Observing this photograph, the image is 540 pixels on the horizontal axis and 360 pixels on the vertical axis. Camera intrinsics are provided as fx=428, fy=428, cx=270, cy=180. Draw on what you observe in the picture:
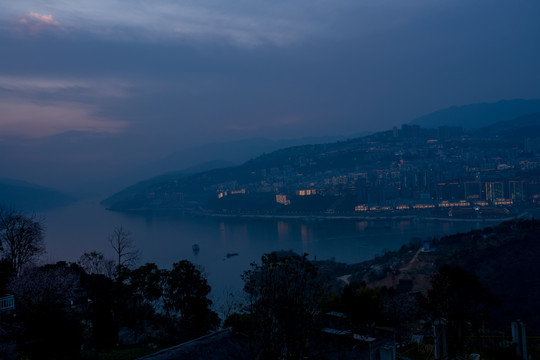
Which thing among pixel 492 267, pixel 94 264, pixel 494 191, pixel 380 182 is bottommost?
pixel 492 267

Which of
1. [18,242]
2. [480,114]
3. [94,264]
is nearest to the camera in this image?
[94,264]

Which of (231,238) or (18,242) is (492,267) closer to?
(18,242)

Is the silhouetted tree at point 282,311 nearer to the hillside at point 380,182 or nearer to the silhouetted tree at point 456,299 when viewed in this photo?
the silhouetted tree at point 456,299

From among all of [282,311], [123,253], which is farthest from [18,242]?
[282,311]

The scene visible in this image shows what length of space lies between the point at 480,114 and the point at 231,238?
9611cm

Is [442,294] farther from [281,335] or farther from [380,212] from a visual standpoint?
[380,212]

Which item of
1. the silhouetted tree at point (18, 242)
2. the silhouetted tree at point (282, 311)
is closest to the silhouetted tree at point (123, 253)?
the silhouetted tree at point (18, 242)

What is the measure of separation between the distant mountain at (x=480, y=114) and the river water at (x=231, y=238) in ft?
259

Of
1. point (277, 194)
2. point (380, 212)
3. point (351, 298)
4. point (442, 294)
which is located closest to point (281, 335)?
point (442, 294)

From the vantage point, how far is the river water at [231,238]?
60.6ft

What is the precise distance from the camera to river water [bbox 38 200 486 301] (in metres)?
18.5

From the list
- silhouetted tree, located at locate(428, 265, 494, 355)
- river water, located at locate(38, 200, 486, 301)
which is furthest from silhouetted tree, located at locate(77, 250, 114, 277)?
silhouetted tree, located at locate(428, 265, 494, 355)

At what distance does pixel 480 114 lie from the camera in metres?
103

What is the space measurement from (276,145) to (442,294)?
109882 mm
